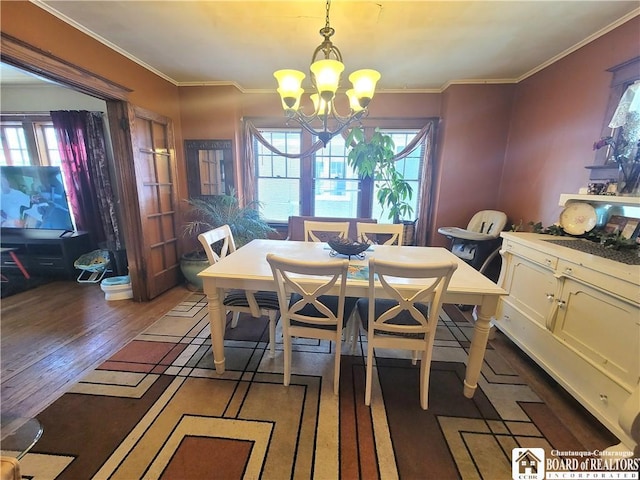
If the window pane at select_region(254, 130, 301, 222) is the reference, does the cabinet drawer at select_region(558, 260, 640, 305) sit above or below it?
below

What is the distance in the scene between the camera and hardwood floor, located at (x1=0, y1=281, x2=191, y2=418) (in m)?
1.74

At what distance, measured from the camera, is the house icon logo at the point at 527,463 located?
50.6 inches

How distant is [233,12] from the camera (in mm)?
1909

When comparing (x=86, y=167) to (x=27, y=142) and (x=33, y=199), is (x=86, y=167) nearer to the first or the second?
(x=33, y=199)

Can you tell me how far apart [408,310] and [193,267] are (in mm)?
2676

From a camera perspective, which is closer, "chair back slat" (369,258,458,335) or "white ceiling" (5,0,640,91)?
"chair back slat" (369,258,458,335)

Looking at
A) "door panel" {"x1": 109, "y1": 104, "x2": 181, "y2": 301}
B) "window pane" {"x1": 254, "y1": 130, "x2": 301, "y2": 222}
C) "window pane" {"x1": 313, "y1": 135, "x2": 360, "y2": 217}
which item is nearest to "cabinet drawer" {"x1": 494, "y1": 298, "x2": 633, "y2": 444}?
"window pane" {"x1": 313, "y1": 135, "x2": 360, "y2": 217}

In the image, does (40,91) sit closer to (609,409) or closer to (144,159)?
(144,159)

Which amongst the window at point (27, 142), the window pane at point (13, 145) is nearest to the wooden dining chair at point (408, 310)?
the window at point (27, 142)

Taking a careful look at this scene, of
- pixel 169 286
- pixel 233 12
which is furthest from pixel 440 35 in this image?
pixel 169 286

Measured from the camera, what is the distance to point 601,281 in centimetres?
146

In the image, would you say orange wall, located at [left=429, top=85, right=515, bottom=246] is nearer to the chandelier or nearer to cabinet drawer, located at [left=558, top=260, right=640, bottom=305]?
cabinet drawer, located at [left=558, top=260, right=640, bottom=305]

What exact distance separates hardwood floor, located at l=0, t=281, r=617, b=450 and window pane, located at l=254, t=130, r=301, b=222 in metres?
1.65

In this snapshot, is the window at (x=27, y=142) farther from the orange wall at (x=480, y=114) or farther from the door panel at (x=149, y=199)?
the orange wall at (x=480, y=114)
